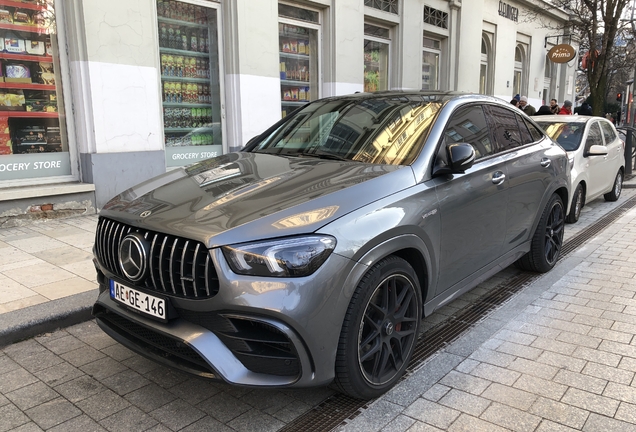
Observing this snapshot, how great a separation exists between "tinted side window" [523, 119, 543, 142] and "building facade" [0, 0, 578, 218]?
5.03 metres

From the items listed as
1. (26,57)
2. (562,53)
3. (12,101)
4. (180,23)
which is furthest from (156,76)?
(562,53)

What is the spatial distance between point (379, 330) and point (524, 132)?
2.81 metres

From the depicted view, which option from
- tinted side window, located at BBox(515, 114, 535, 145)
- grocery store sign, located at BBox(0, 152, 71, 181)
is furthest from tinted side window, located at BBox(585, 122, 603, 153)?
grocery store sign, located at BBox(0, 152, 71, 181)

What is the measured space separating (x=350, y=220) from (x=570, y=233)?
17.7 ft

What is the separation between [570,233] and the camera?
685 cm

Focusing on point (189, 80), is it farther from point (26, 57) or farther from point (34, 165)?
point (34, 165)

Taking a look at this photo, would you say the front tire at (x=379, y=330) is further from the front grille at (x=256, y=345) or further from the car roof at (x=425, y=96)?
the car roof at (x=425, y=96)

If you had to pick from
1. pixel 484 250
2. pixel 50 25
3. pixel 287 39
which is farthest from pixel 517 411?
pixel 287 39

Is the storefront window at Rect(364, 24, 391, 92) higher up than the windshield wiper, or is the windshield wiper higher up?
the storefront window at Rect(364, 24, 391, 92)

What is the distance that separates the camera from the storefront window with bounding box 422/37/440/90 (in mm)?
14055

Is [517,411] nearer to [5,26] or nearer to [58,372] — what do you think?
[58,372]

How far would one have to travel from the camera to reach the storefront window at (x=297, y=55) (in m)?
9.70

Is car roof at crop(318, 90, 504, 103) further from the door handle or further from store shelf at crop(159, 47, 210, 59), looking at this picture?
store shelf at crop(159, 47, 210, 59)

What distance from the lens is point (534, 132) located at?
16.0 feet
